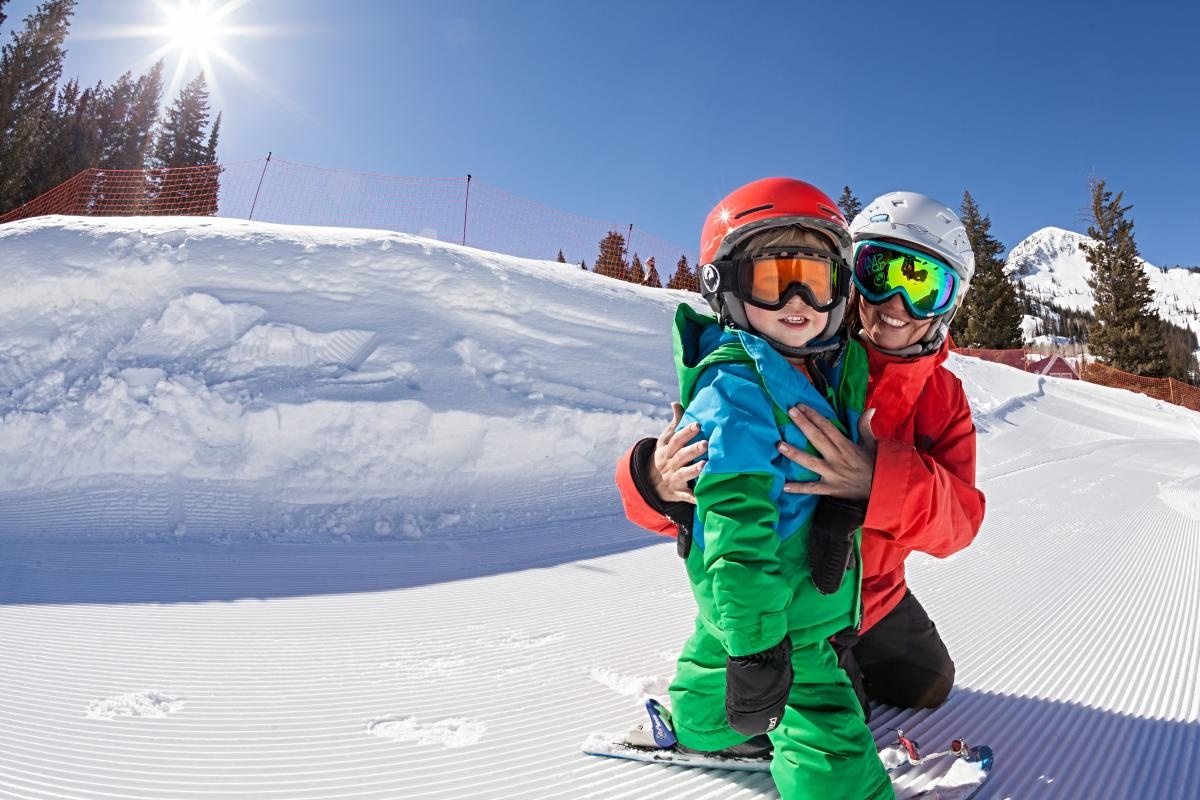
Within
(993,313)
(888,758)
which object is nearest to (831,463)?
(888,758)

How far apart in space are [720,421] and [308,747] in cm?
157

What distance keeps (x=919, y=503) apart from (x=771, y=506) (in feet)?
1.45

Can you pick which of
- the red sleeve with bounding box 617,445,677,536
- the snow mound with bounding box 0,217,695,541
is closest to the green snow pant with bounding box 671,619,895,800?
the red sleeve with bounding box 617,445,677,536

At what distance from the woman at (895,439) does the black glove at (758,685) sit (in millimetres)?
369

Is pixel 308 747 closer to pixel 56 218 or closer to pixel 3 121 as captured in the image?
pixel 56 218

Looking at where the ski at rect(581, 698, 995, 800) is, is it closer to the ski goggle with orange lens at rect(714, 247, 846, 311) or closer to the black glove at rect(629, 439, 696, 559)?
the black glove at rect(629, 439, 696, 559)

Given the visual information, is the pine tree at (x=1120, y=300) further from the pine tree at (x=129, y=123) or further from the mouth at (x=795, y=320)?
the pine tree at (x=129, y=123)

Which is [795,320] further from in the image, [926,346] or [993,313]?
[993,313]

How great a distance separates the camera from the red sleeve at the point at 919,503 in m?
1.47

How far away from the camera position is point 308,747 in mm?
1795

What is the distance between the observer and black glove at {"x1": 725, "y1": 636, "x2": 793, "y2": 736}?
1291 mm

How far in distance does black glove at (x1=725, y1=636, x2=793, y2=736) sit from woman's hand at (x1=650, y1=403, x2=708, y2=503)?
0.43 m

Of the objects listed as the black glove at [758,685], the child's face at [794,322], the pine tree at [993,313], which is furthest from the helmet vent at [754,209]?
the pine tree at [993,313]

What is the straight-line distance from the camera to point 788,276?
5.41ft
